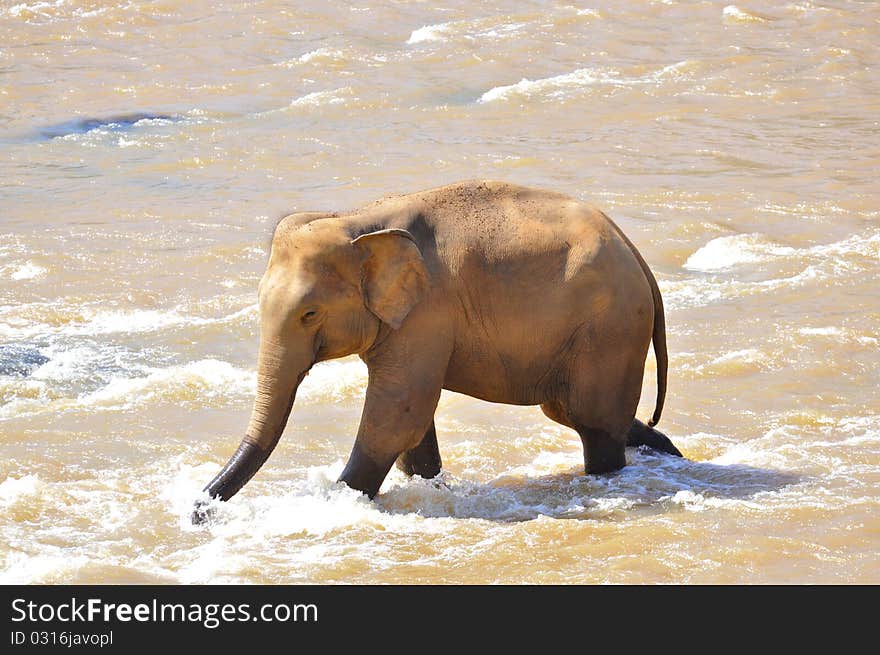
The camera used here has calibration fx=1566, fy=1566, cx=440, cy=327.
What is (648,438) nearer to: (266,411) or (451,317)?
(451,317)

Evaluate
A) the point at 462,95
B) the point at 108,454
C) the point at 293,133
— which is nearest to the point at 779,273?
the point at 108,454

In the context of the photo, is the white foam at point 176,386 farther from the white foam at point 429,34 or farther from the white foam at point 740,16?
the white foam at point 740,16

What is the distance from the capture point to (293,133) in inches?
794

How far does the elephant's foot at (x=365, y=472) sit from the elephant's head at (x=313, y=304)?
0.51 meters

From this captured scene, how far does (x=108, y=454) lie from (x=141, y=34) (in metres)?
19.5

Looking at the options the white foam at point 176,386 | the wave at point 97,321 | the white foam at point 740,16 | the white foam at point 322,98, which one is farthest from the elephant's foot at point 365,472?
the white foam at point 740,16

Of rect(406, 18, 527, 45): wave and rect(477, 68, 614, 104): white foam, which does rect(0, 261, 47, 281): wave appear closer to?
rect(477, 68, 614, 104): white foam

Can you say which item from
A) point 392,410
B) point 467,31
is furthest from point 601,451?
point 467,31

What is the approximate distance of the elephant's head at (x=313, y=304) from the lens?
7.25 meters

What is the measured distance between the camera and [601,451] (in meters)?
8.25

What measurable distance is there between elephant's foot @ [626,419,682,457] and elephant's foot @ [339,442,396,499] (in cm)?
173

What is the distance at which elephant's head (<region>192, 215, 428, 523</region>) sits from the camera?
725cm

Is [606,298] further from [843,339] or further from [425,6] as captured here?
[425,6]

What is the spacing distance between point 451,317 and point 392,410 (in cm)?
57
